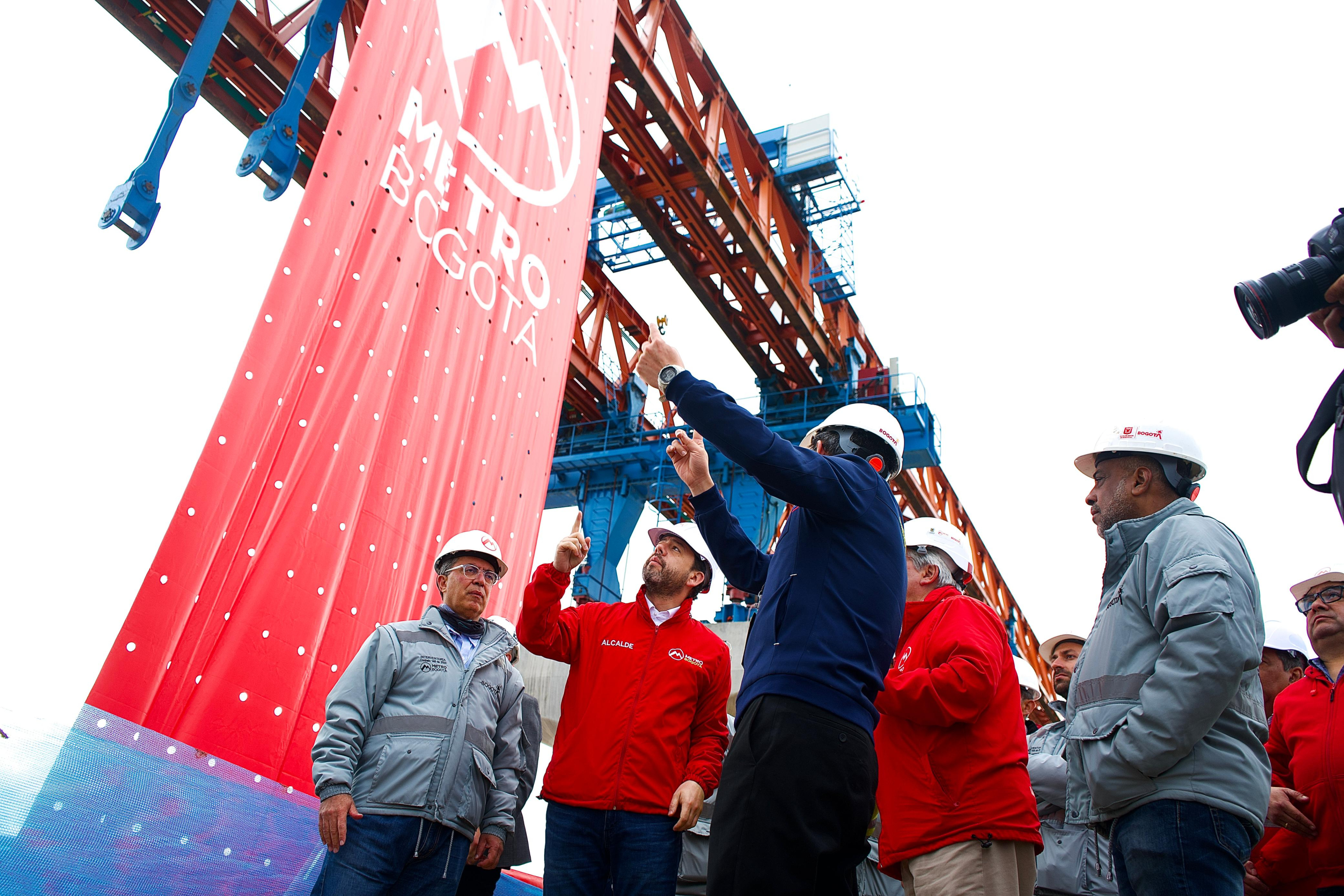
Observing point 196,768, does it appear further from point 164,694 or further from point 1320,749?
point 1320,749

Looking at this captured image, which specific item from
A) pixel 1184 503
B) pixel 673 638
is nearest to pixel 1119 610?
pixel 1184 503

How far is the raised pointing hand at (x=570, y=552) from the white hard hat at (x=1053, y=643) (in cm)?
285

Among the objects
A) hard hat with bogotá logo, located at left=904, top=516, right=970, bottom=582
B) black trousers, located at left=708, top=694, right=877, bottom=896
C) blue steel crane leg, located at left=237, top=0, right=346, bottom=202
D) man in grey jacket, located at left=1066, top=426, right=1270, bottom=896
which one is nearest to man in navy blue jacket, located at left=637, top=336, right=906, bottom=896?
black trousers, located at left=708, top=694, right=877, bottom=896

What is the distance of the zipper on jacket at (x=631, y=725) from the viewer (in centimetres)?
318

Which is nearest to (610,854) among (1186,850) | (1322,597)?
(1186,850)

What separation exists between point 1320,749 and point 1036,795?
1078 millimetres

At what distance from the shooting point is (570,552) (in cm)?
332

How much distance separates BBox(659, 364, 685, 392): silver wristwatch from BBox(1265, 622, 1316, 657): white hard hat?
346 cm

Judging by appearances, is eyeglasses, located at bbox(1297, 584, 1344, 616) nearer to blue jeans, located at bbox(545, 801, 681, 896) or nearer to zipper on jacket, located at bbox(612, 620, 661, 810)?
zipper on jacket, located at bbox(612, 620, 661, 810)

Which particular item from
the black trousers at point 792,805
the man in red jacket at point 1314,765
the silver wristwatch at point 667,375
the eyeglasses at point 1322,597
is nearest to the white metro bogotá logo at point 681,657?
the black trousers at point 792,805

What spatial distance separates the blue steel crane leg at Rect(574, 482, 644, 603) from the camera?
52.1ft

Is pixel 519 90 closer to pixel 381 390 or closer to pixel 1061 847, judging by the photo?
pixel 381 390

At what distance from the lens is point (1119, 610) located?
2.51 metres

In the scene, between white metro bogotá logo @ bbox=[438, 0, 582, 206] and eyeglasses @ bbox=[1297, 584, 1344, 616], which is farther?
white metro bogotá logo @ bbox=[438, 0, 582, 206]
